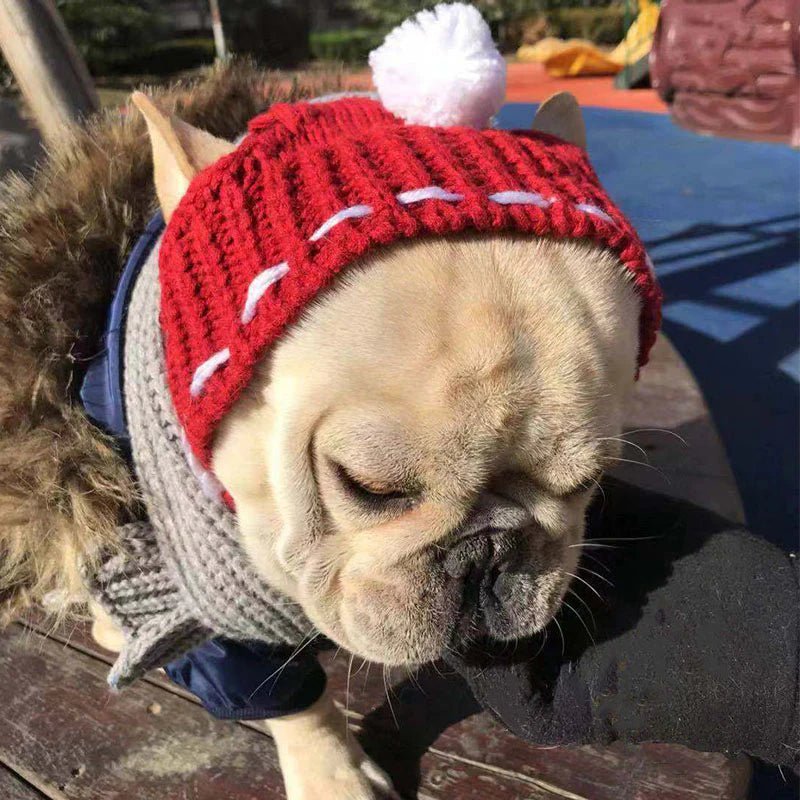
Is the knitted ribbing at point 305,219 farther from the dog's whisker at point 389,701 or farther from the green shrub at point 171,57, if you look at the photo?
the green shrub at point 171,57

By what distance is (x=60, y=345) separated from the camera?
999mm

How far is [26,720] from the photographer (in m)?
1.17

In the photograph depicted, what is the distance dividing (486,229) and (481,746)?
0.75m

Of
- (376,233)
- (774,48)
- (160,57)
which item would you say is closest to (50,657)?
(376,233)

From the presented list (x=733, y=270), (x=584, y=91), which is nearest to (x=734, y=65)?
(x=733, y=270)

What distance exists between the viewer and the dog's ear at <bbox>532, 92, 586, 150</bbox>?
107 cm

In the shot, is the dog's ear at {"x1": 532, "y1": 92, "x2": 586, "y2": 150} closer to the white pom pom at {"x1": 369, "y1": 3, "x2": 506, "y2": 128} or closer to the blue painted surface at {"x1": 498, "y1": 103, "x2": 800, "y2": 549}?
the white pom pom at {"x1": 369, "y1": 3, "x2": 506, "y2": 128}

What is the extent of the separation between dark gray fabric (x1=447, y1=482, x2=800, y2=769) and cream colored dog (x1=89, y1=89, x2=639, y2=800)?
12 centimetres

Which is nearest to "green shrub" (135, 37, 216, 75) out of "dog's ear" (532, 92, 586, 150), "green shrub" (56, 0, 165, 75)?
"green shrub" (56, 0, 165, 75)

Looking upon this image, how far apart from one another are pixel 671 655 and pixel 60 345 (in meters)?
0.86

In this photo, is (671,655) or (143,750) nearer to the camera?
(671,655)

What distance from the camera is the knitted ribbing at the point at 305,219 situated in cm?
74

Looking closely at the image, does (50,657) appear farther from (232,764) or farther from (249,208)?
(249,208)

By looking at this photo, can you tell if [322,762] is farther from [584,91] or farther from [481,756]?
[584,91]
